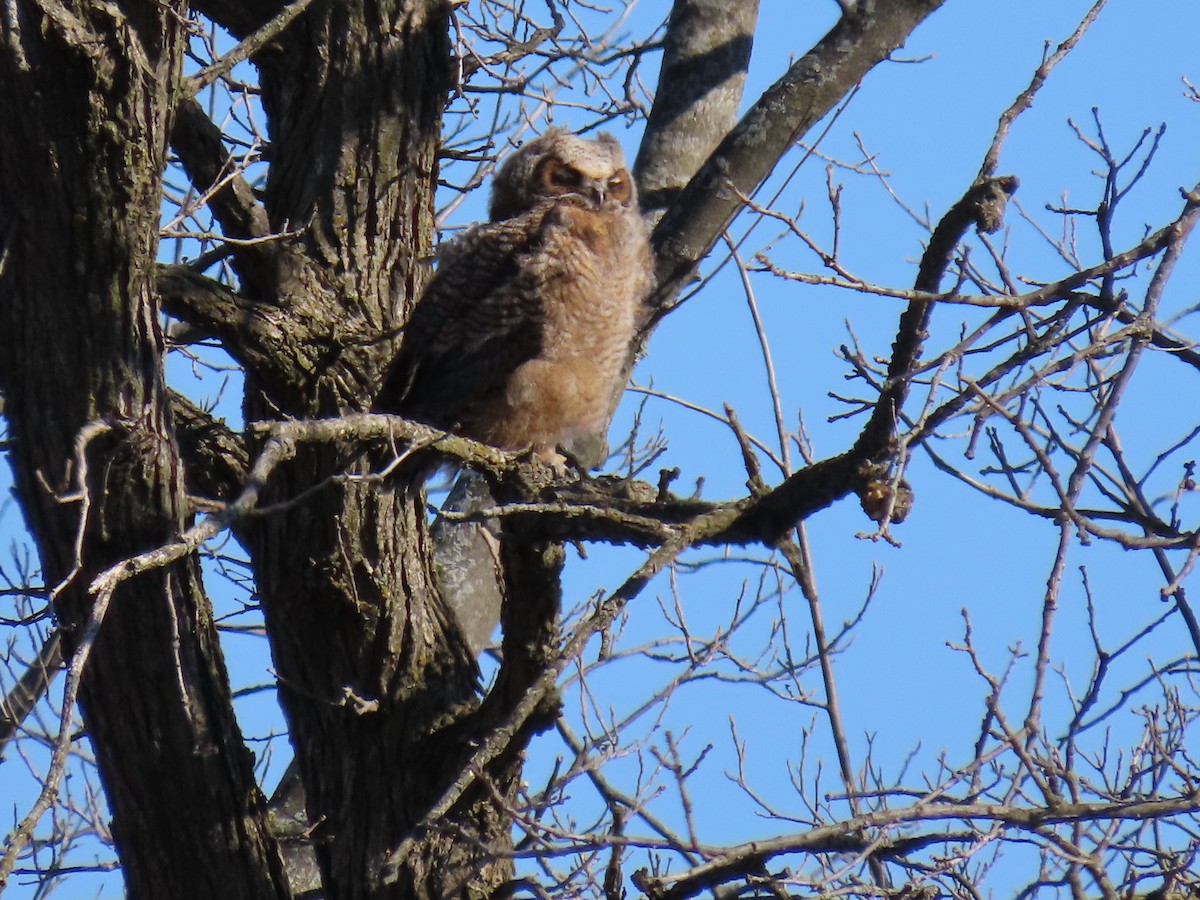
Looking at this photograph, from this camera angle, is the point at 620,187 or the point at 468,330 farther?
the point at 620,187

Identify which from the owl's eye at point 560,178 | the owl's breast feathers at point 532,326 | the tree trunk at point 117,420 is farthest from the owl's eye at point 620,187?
the tree trunk at point 117,420

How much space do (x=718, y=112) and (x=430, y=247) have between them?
1521 mm

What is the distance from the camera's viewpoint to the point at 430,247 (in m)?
4.67

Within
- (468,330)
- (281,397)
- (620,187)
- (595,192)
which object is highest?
(620,187)

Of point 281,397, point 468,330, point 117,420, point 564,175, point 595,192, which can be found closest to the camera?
point 117,420

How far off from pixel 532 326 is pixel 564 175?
88 centimetres

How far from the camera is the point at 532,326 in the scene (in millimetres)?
4727

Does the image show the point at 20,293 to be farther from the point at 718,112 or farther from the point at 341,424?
the point at 718,112

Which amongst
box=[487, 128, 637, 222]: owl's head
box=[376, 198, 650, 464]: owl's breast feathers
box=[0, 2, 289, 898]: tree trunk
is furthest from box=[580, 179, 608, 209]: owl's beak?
box=[0, 2, 289, 898]: tree trunk

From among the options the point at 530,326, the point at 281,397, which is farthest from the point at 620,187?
the point at 281,397

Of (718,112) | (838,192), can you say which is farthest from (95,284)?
(718,112)

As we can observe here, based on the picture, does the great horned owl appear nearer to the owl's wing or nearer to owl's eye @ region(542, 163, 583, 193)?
the owl's wing

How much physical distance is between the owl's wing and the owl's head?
0.32 metres

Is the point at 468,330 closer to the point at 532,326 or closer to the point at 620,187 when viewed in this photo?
the point at 532,326
